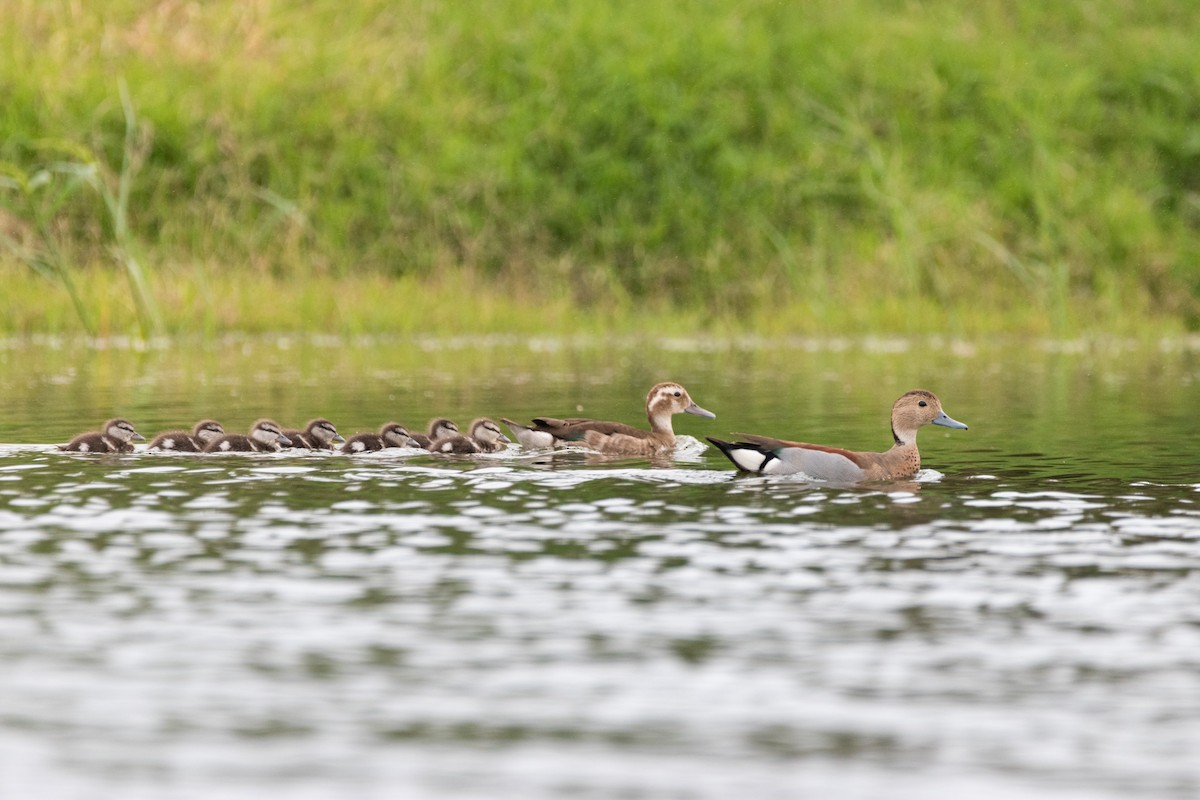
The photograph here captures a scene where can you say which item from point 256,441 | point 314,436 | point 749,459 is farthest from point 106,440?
point 749,459

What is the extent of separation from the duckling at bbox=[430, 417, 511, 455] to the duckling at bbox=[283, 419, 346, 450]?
2.25 ft

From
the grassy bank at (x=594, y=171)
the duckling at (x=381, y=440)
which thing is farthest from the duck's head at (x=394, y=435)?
the grassy bank at (x=594, y=171)

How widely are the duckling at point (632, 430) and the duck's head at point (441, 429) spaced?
1.82 ft

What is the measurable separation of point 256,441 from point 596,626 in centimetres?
605

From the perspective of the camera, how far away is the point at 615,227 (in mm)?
30516

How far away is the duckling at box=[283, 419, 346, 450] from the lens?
1379cm

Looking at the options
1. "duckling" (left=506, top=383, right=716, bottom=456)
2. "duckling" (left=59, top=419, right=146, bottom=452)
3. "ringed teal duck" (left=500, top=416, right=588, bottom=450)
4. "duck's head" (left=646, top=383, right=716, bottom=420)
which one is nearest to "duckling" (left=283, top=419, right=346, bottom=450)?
"duckling" (left=59, top=419, right=146, bottom=452)

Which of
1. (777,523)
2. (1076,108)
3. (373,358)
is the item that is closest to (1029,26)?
(1076,108)

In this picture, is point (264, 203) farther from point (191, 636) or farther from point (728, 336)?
point (191, 636)

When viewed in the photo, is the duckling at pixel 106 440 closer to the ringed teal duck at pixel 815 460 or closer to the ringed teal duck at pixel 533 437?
the ringed teal duck at pixel 533 437

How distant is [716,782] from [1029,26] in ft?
110

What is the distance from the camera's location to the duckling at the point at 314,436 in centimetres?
1379

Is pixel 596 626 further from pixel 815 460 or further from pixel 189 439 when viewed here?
pixel 189 439

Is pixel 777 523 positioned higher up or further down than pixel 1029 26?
further down
